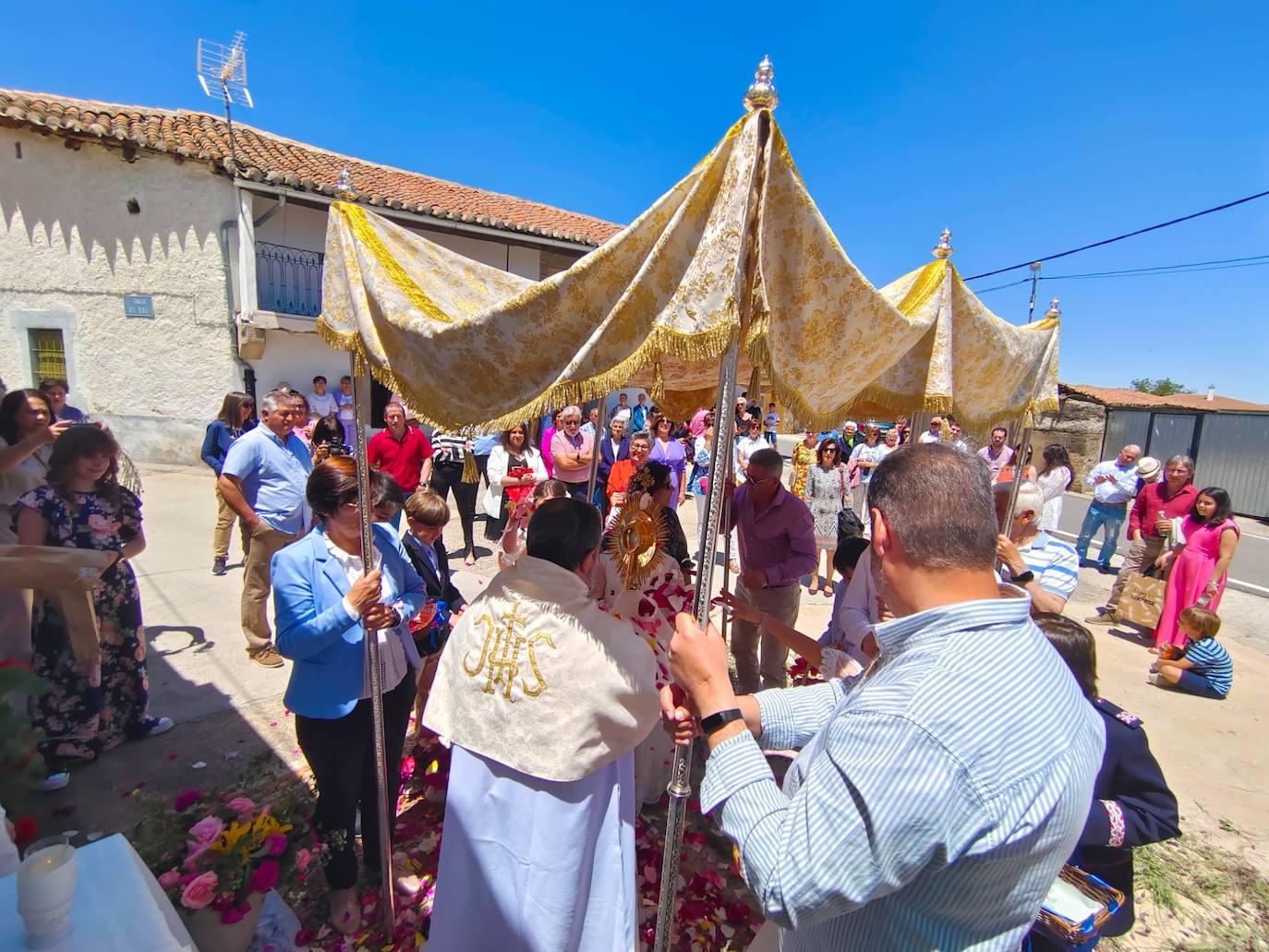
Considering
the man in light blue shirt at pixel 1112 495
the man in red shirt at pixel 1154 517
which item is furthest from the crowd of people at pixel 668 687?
the man in light blue shirt at pixel 1112 495

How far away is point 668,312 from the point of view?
1625 millimetres

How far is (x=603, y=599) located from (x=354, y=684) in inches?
42.1

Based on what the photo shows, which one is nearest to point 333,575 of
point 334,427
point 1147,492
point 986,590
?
point 986,590

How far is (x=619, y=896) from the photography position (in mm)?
2166

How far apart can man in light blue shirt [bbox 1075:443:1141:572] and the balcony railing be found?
45.3 feet

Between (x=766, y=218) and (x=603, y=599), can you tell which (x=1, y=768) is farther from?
(x=766, y=218)

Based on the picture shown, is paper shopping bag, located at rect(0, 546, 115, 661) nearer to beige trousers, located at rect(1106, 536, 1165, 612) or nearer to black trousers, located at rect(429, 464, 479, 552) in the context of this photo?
black trousers, located at rect(429, 464, 479, 552)

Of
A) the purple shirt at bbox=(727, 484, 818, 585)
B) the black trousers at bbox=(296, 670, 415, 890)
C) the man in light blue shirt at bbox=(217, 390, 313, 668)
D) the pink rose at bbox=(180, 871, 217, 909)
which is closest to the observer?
the pink rose at bbox=(180, 871, 217, 909)

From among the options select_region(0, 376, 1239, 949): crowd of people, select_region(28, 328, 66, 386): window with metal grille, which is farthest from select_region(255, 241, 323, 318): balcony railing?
select_region(0, 376, 1239, 949): crowd of people

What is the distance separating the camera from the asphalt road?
28.2 ft

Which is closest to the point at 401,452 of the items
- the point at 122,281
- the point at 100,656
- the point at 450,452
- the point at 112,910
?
the point at 450,452

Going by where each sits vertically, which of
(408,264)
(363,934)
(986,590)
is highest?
(408,264)

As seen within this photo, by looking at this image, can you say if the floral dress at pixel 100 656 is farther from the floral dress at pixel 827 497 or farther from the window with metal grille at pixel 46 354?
the window with metal grille at pixel 46 354

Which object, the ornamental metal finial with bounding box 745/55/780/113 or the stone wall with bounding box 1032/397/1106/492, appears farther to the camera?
the stone wall with bounding box 1032/397/1106/492
